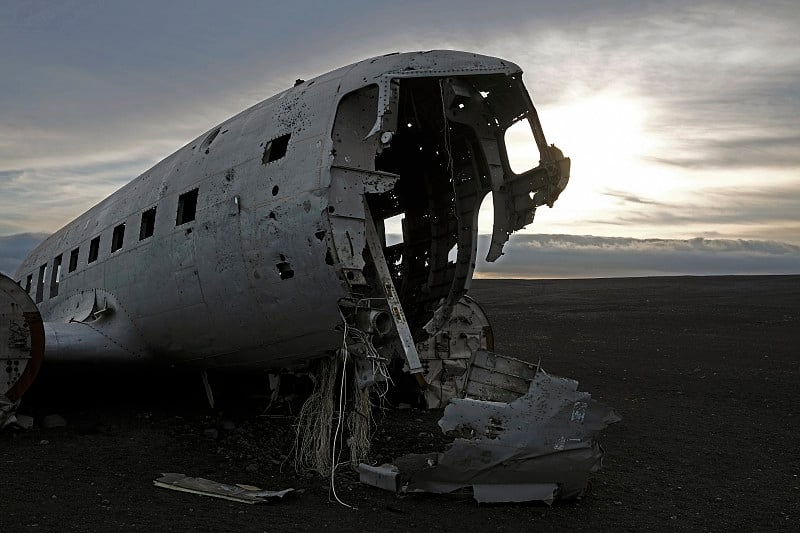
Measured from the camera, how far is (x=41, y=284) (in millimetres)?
15602

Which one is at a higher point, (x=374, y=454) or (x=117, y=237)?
(x=117, y=237)

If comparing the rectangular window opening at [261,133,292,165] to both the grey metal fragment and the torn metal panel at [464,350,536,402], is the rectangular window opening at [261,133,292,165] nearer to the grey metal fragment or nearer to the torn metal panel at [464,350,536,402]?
the torn metal panel at [464,350,536,402]

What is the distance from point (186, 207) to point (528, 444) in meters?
5.71

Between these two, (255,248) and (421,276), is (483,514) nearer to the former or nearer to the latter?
(255,248)

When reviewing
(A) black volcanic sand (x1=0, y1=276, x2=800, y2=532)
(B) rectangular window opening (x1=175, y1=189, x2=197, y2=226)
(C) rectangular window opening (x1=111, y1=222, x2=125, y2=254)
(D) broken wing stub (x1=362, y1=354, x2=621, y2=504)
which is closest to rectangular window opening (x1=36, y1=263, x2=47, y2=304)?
(A) black volcanic sand (x1=0, y1=276, x2=800, y2=532)

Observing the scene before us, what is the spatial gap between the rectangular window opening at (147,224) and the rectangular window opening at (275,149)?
2.89 metres

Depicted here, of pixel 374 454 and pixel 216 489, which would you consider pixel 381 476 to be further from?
pixel 216 489

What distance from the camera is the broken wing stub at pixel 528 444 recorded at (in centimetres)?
784

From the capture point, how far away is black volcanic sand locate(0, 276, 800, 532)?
7746 mm

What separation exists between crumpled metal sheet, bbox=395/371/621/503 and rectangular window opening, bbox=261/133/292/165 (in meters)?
3.59

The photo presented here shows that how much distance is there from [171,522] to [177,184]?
197 inches

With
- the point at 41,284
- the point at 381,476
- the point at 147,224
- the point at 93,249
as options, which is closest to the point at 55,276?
the point at 41,284

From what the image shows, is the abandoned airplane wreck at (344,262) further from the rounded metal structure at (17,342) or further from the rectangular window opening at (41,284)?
the rectangular window opening at (41,284)

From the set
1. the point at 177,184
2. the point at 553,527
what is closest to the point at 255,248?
the point at 177,184
